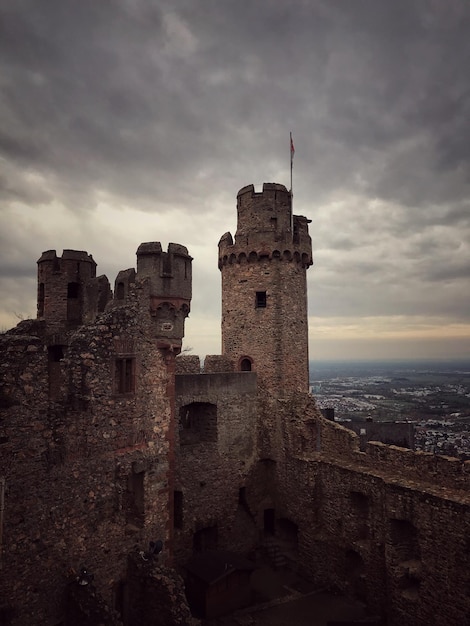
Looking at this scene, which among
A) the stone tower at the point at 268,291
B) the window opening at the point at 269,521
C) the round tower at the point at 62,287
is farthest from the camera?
the stone tower at the point at 268,291

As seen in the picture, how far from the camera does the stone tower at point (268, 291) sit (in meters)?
22.2

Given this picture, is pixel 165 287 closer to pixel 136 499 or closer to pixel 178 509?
pixel 136 499

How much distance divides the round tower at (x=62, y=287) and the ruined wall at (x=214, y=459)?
193 inches

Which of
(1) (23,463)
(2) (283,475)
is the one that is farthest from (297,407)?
(1) (23,463)

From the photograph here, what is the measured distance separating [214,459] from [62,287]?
9461mm

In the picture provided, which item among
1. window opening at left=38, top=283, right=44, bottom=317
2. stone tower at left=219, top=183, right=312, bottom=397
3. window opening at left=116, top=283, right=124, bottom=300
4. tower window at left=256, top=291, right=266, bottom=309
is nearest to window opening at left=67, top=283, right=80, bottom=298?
window opening at left=38, top=283, right=44, bottom=317

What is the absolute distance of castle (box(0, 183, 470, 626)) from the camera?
35.8 feet

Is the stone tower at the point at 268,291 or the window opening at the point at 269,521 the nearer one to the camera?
the window opening at the point at 269,521

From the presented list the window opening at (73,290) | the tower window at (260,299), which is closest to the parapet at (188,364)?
the tower window at (260,299)

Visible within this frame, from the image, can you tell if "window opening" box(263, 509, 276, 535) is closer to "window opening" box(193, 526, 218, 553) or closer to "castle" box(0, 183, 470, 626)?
"castle" box(0, 183, 470, 626)

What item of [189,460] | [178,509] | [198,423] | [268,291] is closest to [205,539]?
[178,509]

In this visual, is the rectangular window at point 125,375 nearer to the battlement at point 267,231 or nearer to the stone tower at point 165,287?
the stone tower at point 165,287

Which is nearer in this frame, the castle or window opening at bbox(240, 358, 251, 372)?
the castle

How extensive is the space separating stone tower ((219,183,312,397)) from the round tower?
25.7ft
